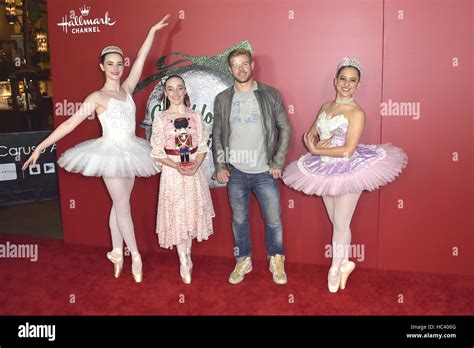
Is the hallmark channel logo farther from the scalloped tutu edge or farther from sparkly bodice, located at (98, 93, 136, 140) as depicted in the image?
the scalloped tutu edge

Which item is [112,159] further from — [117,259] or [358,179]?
[358,179]

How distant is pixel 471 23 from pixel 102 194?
10.5 ft

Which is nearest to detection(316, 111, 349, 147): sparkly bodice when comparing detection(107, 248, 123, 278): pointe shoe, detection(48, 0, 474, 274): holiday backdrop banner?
detection(48, 0, 474, 274): holiday backdrop banner

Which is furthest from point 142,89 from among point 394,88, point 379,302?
point 379,302

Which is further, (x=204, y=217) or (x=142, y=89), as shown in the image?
(x=142, y=89)

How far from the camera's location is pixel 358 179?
9.59 feet

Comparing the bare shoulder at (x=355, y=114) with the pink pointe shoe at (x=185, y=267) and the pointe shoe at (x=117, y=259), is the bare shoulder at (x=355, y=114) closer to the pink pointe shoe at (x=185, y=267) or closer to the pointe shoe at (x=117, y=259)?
the pink pointe shoe at (x=185, y=267)

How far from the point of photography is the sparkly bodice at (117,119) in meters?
3.23

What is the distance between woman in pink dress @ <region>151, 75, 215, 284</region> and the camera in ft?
10.3

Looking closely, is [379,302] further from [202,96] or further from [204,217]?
[202,96]

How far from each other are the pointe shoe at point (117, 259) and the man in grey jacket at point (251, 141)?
0.98m

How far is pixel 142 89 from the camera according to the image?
3.82 m

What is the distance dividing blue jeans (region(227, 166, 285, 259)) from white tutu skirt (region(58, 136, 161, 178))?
591 mm
